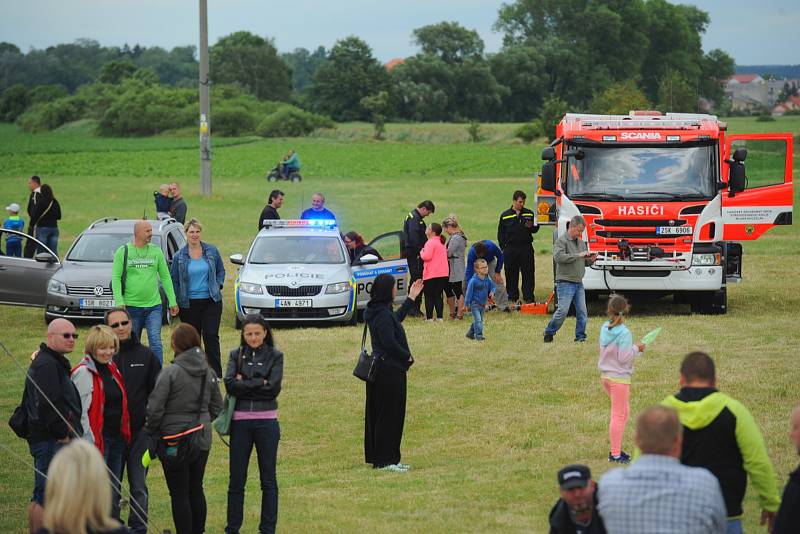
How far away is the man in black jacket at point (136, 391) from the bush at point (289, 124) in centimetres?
8664

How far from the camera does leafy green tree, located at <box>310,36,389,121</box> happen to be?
128750 mm

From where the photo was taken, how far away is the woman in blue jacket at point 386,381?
1090cm

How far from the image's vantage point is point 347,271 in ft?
64.3

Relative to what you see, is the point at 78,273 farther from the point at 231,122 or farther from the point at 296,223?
the point at 231,122

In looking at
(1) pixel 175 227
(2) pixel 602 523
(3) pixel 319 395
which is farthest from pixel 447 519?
(1) pixel 175 227

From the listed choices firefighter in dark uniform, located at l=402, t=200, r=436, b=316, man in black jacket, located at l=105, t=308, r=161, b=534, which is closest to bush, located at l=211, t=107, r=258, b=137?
firefighter in dark uniform, located at l=402, t=200, r=436, b=316

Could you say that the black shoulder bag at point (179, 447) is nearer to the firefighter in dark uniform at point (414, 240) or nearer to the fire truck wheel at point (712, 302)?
the firefighter in dark uniform at point (414, 240)

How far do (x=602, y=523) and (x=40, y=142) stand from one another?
89941 mm

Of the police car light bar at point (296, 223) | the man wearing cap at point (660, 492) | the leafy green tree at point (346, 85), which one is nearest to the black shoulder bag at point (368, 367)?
the man wearing cap at point (660, 492)

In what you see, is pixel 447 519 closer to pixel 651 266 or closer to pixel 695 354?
pixel 695 354

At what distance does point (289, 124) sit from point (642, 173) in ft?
257

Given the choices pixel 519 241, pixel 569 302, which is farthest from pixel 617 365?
pixel 519 241

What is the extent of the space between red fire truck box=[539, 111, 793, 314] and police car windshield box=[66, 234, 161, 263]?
6.74 meters

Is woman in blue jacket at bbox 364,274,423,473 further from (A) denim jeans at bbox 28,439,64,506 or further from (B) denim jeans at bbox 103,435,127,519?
(A) denim jeans at bbox 28,439,64,506
